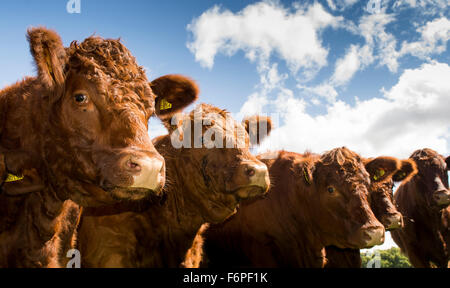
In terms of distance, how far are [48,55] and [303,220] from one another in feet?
15.3

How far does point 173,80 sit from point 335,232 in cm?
351

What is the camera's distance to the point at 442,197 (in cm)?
864

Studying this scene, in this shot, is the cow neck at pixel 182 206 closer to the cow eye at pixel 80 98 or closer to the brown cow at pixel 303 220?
the brown cow at pixel 303 220

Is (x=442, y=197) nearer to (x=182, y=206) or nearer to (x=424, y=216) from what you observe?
(x=424, y=216)

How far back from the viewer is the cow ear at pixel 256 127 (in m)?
5.89

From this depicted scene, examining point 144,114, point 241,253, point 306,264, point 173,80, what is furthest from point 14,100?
point 306,264

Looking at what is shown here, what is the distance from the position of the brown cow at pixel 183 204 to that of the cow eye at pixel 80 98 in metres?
1.58

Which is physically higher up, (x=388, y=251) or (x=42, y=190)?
(x=42, y=190)

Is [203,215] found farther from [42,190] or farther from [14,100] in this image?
[14,100]

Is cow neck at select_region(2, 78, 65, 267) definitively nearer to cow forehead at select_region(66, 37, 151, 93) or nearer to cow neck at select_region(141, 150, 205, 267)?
cow forehead at select_region(66, 37, 151, 93)

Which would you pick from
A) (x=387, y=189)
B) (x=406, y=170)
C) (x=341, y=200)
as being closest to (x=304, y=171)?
(x=341, y=200)

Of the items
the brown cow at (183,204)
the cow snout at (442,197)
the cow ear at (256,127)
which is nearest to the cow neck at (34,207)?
the brown cow at (183,204)

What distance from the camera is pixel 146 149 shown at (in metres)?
2.35

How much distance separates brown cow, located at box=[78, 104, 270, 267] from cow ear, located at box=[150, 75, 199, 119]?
392 mm
